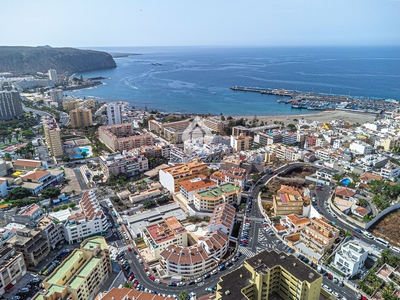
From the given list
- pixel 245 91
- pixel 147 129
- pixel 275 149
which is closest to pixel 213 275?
pixel 275 149

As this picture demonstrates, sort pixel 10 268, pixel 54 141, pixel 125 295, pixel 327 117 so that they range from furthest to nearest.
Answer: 1. pixel 327 117
2. pixel 54 141
3. pixel 10 268
4. pixel 125 295

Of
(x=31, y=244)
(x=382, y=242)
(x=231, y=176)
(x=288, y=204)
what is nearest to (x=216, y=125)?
(x=231, y=176)

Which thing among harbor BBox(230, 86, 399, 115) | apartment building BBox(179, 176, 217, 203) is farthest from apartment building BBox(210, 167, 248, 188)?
harbor BBox(230, 86, 399, 115)

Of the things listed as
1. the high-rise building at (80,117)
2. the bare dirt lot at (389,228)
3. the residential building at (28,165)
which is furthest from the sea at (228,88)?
the bare dirt lot at (389,228)

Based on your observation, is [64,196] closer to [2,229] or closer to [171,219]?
[2,229]

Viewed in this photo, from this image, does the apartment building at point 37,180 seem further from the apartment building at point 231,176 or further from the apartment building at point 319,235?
the apartment building at point 319,235

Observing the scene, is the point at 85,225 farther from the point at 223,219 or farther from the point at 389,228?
the point at 389,228
